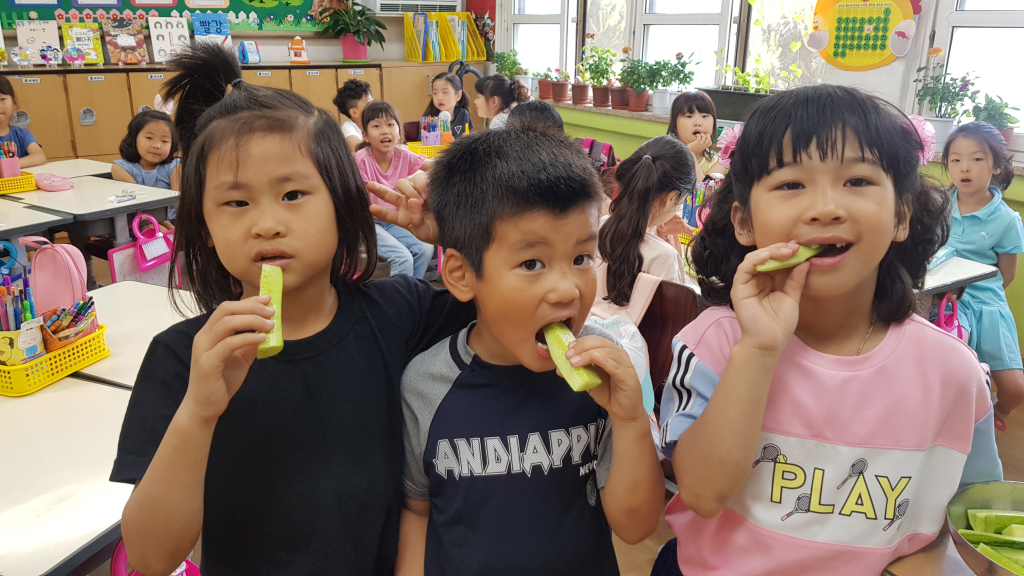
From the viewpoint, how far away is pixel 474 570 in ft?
2.87

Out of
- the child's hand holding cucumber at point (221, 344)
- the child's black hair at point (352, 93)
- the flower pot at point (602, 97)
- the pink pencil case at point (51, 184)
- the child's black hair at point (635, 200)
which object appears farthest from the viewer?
the flower pot at point (602, 97)

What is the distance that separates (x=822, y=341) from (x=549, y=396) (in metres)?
0.40

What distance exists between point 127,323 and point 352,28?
218 inches

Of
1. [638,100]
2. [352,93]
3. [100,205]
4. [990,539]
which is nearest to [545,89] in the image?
[638,100]

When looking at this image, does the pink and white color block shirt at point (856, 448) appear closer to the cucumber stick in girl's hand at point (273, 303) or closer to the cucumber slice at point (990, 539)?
the cucumber slice at point (990, 539)

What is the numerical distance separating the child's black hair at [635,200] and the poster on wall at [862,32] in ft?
8.06

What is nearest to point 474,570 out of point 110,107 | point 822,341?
point 822,341

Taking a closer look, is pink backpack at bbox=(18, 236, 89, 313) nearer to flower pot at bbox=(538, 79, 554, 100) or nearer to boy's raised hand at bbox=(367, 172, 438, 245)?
boy's raised hand at bbox=(367, 172, 438, 245)

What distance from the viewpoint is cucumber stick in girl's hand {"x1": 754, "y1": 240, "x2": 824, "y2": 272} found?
0.82 metres

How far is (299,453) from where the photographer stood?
900 millimetres

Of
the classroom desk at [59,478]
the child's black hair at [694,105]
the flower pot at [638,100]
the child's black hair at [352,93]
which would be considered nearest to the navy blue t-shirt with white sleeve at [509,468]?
the classroom desk at [59,478]

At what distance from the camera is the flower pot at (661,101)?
539cm

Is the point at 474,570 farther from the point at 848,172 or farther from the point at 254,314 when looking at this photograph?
the point at 848,172

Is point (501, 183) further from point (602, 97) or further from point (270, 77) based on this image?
point (270, 77)
